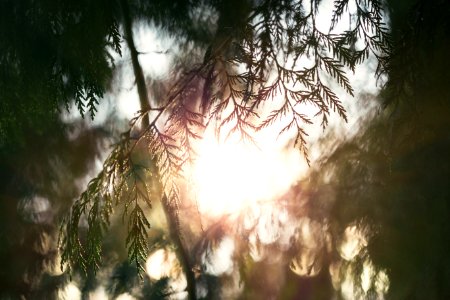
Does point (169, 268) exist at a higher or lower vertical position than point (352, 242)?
higher

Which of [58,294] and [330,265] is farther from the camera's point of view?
[58,294]

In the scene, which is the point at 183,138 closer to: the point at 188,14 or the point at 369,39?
the point at 369,39

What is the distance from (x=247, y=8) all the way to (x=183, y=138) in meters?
1.12

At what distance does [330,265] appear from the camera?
8.50ft

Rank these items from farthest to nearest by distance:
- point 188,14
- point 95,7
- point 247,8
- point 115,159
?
point 188,14
point 247,8
point 95,7
point 115,159

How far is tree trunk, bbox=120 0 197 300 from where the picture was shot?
87.9 inches

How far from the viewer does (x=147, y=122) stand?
2.06 meters

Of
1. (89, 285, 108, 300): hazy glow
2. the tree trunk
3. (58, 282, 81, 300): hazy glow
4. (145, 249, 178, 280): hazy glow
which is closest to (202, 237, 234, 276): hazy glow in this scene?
the tree trunk

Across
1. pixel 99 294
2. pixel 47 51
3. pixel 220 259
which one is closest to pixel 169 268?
pixel 220 259

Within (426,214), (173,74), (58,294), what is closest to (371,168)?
(426,214)

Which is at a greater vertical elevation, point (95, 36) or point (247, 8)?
point (247, 8)

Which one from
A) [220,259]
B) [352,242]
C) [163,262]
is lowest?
[352,242]

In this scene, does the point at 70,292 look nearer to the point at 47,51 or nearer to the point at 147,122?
the point at 147,122

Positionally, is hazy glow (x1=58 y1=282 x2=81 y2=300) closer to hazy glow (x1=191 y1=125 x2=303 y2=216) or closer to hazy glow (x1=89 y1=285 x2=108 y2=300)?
hazy glow (x1=89 y1=285 x2=108 y2=300)
